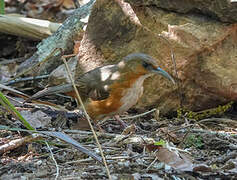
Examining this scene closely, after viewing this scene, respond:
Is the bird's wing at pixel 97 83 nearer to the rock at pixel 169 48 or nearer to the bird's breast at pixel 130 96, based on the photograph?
the bird's breast at pixel 130 96

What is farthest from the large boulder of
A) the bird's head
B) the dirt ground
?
the bird's head

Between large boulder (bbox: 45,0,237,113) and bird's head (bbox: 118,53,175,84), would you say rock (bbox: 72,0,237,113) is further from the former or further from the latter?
bird's head (bbox: 118,53,175,84)

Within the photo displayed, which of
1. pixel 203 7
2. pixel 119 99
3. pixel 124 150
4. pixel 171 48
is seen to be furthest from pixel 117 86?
pixel 203 7

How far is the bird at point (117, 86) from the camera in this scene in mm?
4672

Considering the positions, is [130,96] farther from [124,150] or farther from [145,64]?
[124,150]

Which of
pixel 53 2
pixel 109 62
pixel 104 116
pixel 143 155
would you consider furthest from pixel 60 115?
pixel 53 2

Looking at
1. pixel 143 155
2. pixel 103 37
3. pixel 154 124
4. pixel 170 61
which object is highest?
pixel 103 37

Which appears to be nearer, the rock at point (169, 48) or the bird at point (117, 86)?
the bird at point (117, 86)

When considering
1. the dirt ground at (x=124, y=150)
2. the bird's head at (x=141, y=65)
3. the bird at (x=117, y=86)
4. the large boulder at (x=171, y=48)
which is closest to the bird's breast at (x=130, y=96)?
the bird at (x=117, y=86)

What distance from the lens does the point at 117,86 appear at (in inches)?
187

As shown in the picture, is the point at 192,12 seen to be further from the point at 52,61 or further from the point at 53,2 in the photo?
the point at 53,2

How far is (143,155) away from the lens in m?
3.53

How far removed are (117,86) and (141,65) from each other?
0.37 m

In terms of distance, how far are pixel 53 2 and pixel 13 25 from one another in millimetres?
2412
